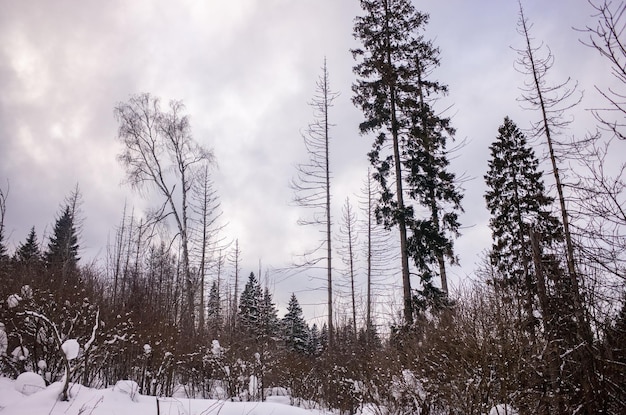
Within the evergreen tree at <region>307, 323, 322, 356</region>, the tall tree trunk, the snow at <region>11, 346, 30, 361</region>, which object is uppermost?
the tall tree trunk

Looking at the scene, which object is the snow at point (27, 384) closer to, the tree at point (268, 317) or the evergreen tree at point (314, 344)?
the tree at point (268, 317)

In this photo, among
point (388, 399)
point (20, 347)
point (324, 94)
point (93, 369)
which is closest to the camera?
point (388, 399)

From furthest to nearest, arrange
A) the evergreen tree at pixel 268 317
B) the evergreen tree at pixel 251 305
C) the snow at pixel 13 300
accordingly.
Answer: the evergreen tree at pixel 251 305, the evergreen tree at pixel 268 317, the snow at pixel 13 300

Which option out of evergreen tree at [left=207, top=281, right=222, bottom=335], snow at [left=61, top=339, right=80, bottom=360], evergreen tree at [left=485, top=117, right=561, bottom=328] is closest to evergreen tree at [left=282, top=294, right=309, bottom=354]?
evergreen tree at [left=207, top=281, right=222, bottom=335]

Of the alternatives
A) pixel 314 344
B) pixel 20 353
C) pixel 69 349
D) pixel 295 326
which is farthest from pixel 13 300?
pixel 314 344

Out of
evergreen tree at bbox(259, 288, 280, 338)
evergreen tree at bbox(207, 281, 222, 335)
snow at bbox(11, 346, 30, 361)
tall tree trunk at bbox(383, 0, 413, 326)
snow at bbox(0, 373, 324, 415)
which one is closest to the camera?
snow at bbox(0, 373, 324, 415)

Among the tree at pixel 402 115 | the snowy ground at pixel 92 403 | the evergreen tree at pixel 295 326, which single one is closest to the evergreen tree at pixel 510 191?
the tree at pixel 402 115

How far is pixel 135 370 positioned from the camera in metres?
11.3

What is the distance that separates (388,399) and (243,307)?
29332 millimetres

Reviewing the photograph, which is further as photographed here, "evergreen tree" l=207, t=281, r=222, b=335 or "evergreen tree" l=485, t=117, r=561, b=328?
"evergreen tree" l=207, t=281, r=222, b=335

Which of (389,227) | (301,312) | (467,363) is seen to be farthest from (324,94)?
(301,312)

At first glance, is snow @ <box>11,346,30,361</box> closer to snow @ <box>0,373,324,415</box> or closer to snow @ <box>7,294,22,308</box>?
snow @ <box>7,294,22,308</box>

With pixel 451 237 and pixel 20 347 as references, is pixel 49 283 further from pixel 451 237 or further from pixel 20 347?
pixel 451 237

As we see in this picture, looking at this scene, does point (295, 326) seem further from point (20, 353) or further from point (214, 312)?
point (20, 353)
